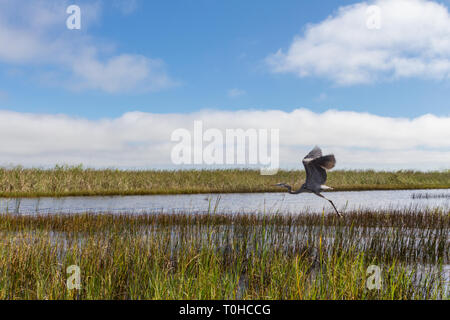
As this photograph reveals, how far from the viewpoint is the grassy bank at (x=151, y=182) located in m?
24.1

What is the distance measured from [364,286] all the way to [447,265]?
415cm

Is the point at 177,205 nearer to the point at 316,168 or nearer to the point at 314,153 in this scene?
the point at 314,153

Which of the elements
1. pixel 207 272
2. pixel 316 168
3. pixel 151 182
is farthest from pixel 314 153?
pixel 151 182

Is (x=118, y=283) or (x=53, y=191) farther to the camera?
(x=53, y=191)

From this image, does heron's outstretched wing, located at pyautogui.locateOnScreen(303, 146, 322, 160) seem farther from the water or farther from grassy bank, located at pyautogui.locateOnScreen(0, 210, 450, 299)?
the water

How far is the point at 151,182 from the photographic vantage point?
2764 centimetres

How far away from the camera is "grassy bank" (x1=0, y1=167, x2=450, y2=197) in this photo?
2406cm

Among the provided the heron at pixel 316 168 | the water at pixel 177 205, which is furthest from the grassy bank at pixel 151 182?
the heron at pixel 316 168

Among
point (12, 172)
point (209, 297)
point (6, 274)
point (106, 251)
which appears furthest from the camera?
point (12, 172)

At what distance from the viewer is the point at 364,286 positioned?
5172 mm

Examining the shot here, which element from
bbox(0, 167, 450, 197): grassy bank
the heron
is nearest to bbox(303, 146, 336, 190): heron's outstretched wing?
the heron

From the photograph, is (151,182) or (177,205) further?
(151,182)
